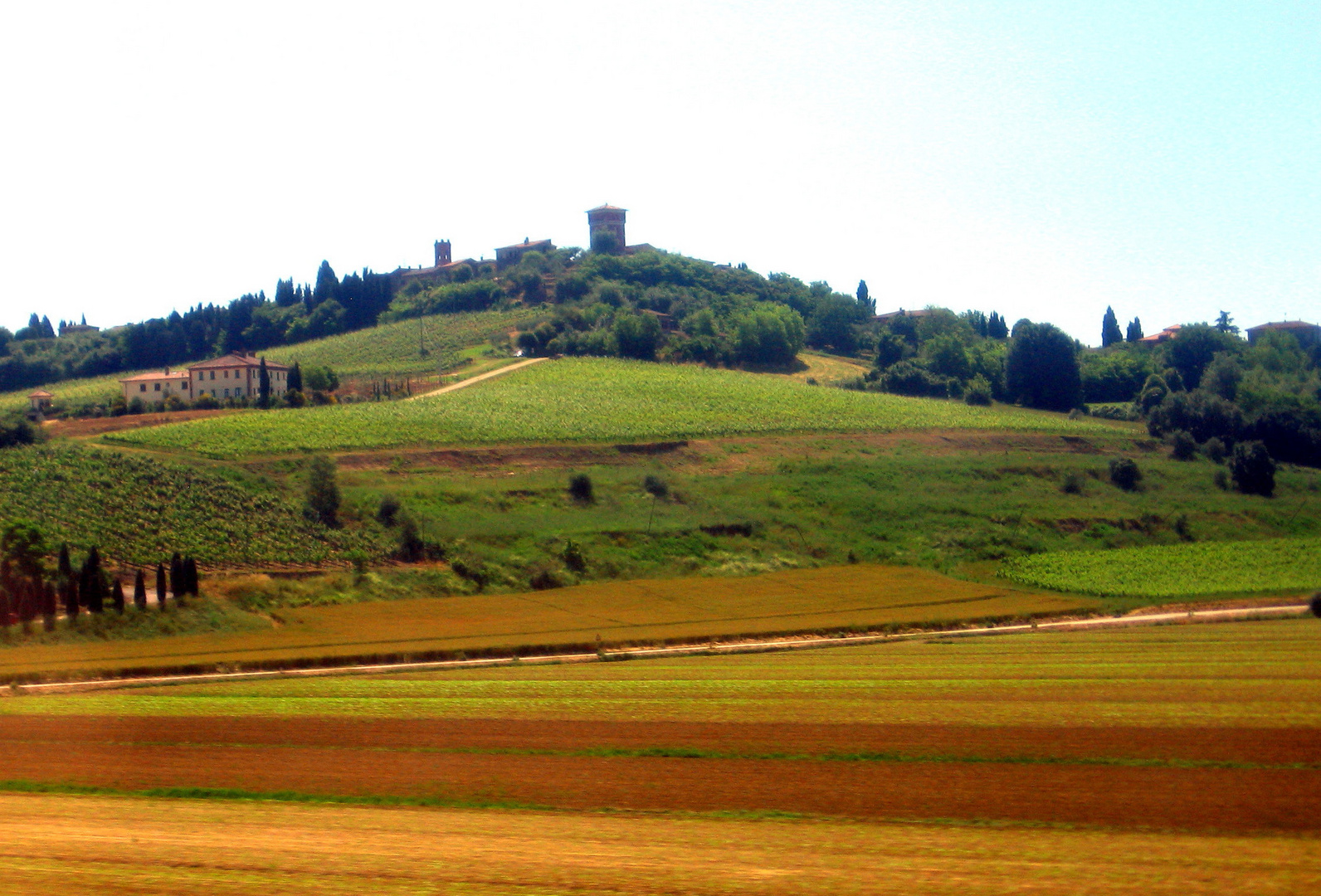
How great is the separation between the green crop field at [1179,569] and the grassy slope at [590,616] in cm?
534

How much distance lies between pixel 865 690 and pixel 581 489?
43834 millimetres

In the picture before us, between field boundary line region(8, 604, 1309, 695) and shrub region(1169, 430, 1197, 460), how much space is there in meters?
48.9

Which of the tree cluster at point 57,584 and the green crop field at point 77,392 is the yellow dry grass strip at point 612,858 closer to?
the tree cluster at point 57,584

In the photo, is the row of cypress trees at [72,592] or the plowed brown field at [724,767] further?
the row of cypress trees at [72,592]

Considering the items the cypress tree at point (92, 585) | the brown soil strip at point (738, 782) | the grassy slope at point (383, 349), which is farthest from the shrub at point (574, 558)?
the grassy slope at point (383, 349)

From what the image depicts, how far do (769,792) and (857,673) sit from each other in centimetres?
1391

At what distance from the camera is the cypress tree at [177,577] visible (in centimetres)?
4491

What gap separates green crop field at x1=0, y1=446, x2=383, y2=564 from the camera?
52.2 m

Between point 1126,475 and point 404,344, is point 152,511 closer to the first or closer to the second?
point 1126,475

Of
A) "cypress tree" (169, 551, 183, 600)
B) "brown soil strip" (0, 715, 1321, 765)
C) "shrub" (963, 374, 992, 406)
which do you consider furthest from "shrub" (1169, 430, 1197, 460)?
"brown soil strip" (0, 715, 1321, 765)

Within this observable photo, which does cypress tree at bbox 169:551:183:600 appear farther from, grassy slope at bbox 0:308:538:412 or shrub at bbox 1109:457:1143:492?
grassy slope at bbox 0:308:538:412

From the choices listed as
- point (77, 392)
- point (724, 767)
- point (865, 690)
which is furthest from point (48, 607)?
point (77, 392)

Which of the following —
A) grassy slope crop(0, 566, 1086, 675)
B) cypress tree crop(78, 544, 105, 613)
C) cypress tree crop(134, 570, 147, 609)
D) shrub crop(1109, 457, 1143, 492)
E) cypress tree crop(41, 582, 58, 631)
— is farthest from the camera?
shrub crop(1109, 457, 1143, 492)

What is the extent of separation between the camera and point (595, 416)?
92625 mm
